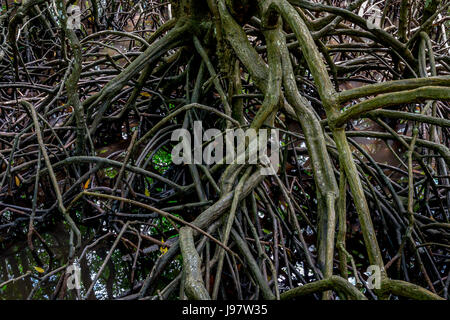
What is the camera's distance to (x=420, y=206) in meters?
2.23

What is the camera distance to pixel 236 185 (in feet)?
5.54

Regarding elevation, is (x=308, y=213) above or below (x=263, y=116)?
below

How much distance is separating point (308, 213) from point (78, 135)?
1264mm

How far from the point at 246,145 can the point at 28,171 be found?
4.65 feet

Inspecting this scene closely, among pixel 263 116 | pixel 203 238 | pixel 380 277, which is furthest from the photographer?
pixel 263 116

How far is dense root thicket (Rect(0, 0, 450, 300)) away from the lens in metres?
1.34

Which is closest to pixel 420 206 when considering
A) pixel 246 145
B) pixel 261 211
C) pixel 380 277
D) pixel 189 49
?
pixel 261 211

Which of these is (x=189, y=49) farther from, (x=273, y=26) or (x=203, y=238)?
(x=203, y=238)

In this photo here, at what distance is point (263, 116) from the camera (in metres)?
1.71

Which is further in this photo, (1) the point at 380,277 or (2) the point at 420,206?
(2) the point at 420,206

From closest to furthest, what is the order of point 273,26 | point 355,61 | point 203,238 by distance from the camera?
1. point 203,238
2. point 273,26
3. point 355,61

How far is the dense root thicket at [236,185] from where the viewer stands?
1.34 metres

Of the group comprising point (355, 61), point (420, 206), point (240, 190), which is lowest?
point (420, 206)

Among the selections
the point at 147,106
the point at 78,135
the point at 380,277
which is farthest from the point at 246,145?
the point at 147,106
